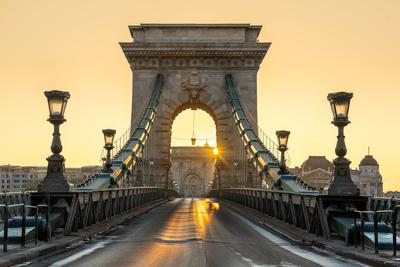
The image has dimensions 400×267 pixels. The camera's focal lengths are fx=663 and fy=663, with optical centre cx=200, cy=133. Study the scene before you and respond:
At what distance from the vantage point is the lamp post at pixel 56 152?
17986 mm

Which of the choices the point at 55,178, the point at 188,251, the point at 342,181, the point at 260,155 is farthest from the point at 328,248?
the point at 260,155

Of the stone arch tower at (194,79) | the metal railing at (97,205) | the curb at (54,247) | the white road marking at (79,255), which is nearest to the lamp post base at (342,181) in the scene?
the white road marking at (79,255)

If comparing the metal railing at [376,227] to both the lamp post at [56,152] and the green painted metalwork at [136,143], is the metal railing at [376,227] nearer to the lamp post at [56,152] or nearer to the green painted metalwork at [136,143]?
the lamp post at [56,152]

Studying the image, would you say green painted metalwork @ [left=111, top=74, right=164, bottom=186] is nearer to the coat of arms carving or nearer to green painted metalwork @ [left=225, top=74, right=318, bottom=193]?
the coat of arms carving

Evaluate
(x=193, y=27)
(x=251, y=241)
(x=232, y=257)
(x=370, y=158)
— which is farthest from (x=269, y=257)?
(x=370, y=158)

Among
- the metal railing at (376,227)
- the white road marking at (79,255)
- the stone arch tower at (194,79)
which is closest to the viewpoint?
the white road marking at (79,255)

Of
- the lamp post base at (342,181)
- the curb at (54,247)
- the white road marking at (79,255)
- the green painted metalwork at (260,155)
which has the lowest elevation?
the white road marking at (79,255)

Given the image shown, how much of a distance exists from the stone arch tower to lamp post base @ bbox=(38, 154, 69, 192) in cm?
4291

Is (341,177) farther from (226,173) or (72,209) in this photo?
(226,173)

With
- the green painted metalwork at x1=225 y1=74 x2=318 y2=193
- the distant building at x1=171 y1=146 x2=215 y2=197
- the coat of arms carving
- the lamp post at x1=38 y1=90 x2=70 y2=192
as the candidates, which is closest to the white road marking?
the lamp post at x1=38 y1=90 x2=70 y2=192

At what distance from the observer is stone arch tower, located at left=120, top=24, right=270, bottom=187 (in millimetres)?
61469

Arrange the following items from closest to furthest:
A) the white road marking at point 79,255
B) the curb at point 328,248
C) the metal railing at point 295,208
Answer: the curb at point 328,248, the white road marking at point 79,255, the metal railing at point 295,208

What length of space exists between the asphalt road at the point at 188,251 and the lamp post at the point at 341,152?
2053 mm

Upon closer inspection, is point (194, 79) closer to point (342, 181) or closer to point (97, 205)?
point (97, 205)
